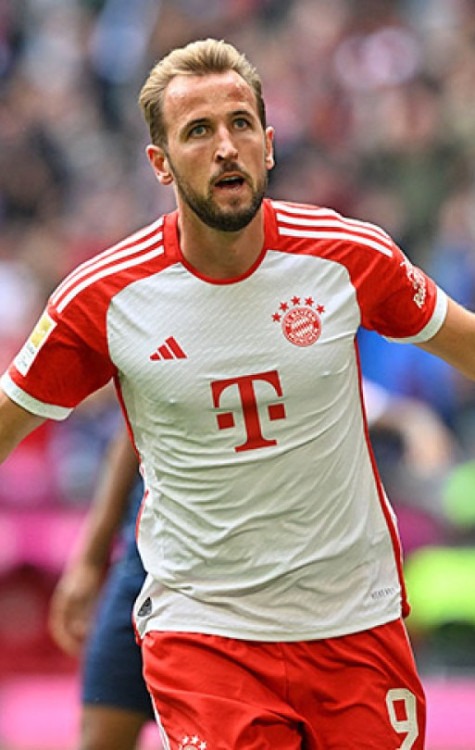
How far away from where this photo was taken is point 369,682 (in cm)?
427

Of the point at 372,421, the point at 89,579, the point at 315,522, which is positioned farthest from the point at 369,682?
the point at 372,421

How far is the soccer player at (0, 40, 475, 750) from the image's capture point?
422cm

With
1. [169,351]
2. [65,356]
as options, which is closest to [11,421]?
[65,356]

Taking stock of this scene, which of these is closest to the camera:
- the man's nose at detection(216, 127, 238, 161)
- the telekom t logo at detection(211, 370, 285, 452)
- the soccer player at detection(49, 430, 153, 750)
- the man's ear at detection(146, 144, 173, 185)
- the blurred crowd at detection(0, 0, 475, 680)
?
the man's nose at detection(216, 127, 238, 161)

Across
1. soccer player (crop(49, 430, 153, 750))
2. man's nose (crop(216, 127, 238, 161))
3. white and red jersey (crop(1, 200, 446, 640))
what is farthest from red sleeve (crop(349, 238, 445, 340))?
soccer player (crop(49, 430, 153, 750))

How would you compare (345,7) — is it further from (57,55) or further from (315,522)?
(315,522)

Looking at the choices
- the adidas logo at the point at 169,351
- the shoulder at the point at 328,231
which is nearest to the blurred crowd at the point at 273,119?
the shoulder at the point at 328,231

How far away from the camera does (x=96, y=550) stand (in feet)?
17.7

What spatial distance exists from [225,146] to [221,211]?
151mm

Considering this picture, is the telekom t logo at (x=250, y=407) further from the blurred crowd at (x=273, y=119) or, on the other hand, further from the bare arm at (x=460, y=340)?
the blurred crowd at (x=273, y=119)

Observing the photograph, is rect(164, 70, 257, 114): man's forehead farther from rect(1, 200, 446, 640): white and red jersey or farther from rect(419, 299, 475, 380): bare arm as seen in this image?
rect(419, 299, 475, 380): bare arm

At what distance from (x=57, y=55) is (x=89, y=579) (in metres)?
7.48

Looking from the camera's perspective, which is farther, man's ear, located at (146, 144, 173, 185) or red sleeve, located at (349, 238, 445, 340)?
man's ear, located at (146, 144, 173, 185)

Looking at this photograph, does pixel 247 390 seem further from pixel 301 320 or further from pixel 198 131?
pixel 198 131
